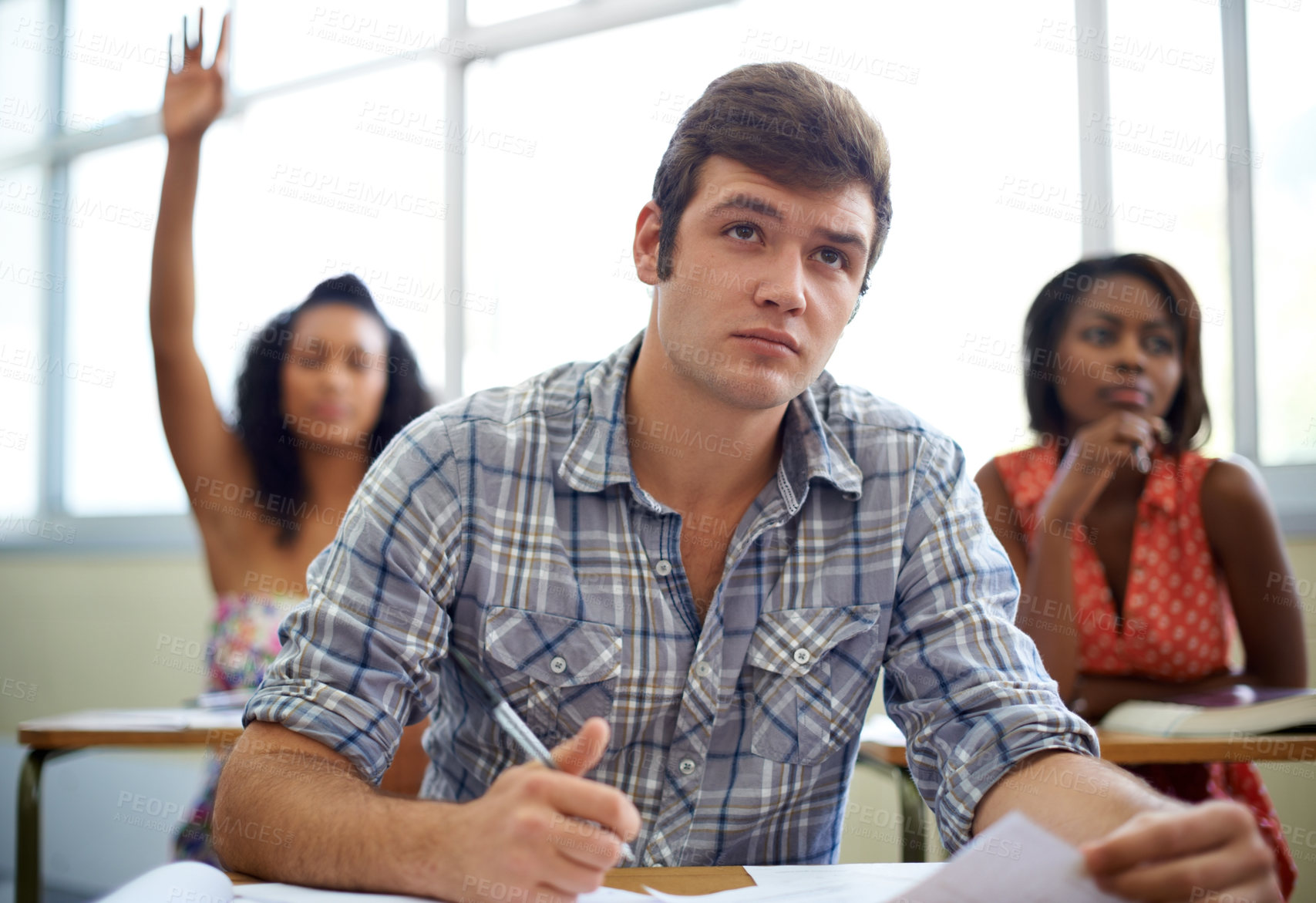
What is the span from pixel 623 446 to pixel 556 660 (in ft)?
0.87


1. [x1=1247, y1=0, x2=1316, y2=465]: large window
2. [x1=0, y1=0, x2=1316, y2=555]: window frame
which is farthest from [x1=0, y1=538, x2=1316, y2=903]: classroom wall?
[x1=1247, y1=0, x2=1316, y2=465]: large window

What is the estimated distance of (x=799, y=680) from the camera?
1102 millimetres

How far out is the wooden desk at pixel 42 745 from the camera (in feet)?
5.33

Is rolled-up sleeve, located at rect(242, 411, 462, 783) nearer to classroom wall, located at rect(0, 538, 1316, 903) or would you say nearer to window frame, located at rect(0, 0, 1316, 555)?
window frame, located at rect(0, 0, 1316, 555)

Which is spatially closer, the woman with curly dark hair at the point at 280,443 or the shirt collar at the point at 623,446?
the shirt collar at the point at 623,446

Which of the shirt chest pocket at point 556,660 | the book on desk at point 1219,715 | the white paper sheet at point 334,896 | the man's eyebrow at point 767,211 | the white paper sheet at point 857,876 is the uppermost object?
the man's eyebrow at point 767,211

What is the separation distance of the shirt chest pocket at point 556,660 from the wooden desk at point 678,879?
10.5 inches

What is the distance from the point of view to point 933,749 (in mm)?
1029

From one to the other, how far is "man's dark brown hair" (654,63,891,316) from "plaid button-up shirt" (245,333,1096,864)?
0.30 m

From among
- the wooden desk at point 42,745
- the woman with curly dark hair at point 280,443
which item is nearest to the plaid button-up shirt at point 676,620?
the wooden desk at point 42,745

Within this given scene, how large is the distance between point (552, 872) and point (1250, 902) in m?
0.48

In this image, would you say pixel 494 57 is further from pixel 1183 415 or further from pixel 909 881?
pixel 909 881

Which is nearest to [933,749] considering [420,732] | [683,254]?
[683,254]

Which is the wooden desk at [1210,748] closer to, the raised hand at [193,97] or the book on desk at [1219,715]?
the book on desk at [1219,715]
